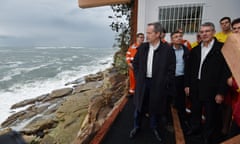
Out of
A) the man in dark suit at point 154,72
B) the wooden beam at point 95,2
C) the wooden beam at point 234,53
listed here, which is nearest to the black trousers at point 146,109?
the man in dark suit at point 154,72

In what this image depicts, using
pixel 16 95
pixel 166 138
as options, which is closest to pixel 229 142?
pixel 166 138

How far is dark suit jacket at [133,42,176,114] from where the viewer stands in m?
2.13

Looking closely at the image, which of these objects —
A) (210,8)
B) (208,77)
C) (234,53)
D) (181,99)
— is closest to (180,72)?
(181,99)

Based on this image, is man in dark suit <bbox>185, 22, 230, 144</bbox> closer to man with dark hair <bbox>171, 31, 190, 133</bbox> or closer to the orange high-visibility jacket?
man with dark hair <bbox>171, 31, 190, 133</bbox>

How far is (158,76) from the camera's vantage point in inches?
84.2

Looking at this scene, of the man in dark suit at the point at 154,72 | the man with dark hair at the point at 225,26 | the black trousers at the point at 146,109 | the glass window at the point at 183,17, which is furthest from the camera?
the glass window at the point at 183,17

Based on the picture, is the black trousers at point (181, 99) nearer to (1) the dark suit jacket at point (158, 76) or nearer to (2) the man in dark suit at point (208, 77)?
(2) the man in dark suit at point (208, 77)

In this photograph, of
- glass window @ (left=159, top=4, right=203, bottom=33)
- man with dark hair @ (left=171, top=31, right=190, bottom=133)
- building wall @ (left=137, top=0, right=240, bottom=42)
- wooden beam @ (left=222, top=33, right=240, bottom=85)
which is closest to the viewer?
wooden beam @ (left=222, top=33, right=240, bottom=85)

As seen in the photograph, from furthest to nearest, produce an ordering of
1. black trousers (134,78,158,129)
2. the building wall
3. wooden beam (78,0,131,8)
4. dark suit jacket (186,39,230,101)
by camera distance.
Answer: wooden beam (78,0,131,8) → the building wall → black trousers (134,78,158,129) → dark suit jacket (186,39,230,101)

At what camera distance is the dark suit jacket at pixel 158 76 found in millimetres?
2131

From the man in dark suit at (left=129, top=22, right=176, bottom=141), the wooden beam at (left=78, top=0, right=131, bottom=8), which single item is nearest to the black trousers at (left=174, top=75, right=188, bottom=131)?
the man in dark suit at (left=129, top=22, right=176, bottom=141)

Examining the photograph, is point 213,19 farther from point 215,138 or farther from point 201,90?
point 215,138

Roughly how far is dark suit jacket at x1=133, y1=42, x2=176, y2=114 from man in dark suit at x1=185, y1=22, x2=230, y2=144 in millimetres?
307

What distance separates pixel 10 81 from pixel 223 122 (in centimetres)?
1901
